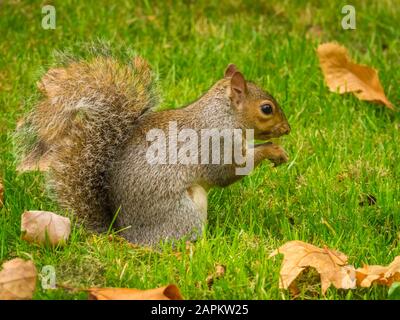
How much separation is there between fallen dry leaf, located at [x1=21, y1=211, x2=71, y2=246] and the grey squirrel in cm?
18

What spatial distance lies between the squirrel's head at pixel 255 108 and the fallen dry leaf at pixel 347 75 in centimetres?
86

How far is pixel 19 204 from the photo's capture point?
2736mm

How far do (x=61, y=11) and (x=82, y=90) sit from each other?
1.47 metres

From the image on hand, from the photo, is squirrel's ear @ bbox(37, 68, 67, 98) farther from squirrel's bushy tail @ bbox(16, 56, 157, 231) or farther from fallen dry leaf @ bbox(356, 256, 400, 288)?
fallen dry leaf @ bbox(356, 256, 400, 288)

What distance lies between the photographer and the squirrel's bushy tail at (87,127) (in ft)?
8.74

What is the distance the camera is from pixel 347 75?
367 cm

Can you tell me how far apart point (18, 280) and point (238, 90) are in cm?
100

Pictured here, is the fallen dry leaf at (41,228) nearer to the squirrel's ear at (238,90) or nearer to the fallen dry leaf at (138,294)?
the fallen dry leaf at (138,294)

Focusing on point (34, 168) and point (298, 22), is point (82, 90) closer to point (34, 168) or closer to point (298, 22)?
point (34, 168)

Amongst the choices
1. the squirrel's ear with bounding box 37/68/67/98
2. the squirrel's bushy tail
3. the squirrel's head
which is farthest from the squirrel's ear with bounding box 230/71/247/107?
the squirrel's ear with bounding box 37/68/67/98

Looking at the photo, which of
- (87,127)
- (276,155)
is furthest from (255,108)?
(87,127)
